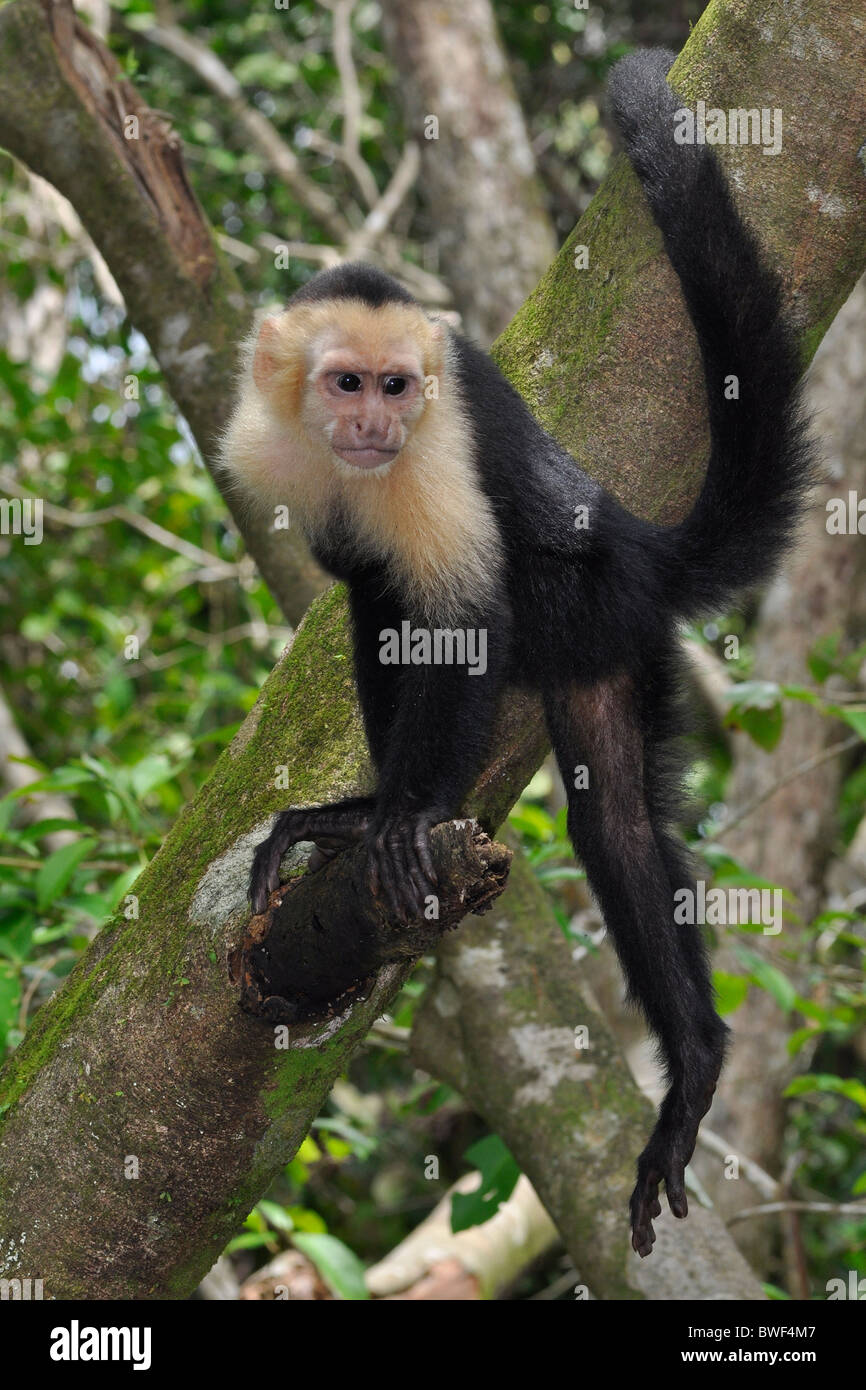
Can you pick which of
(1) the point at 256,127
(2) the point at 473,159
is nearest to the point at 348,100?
(1) the point at 256,127

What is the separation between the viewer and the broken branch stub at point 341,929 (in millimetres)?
2322

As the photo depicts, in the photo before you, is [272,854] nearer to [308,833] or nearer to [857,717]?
[308,833]

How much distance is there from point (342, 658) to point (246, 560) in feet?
13.9

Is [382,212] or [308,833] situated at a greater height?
[382,212]

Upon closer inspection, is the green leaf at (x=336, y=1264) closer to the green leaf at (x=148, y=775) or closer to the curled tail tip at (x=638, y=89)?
the green leaf at (x=148, y=775)

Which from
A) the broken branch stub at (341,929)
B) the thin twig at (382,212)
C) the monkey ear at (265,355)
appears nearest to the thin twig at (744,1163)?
the broken branch stub at (341,929)

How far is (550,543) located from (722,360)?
1.99ft

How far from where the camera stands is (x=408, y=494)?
3.30m

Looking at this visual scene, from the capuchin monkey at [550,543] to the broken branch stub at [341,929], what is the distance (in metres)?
0.19

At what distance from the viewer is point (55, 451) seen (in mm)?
7766

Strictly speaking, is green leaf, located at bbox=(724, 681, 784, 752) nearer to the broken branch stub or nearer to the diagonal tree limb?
the diagonal tree limb

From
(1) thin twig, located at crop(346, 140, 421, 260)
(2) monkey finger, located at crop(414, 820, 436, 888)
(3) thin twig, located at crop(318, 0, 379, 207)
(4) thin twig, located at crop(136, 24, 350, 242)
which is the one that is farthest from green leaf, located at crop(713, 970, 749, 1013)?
(3) thin twig, located at crop(318, 0, 379, 207)
